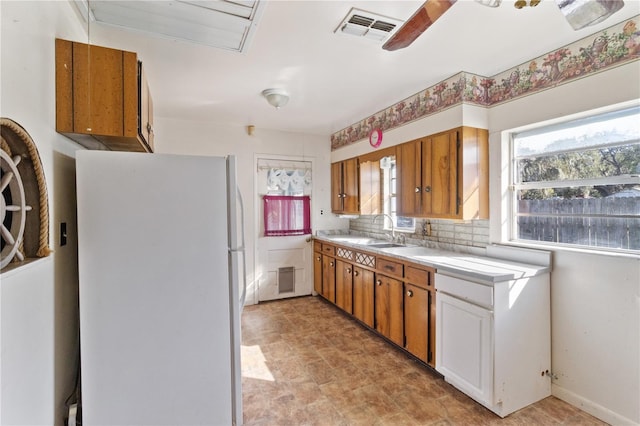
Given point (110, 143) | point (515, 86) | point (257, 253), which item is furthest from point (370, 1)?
point (257, 253)

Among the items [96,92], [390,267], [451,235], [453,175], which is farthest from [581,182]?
[96,92]

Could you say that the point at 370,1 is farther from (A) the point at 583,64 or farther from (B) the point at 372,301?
(B) the point at 372,301

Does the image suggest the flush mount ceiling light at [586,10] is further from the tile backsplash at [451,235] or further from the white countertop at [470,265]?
the tile backsplash at [451,235]

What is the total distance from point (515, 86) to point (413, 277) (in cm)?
172

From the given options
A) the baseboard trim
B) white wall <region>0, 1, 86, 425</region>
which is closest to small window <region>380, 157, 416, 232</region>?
the baseboard trim

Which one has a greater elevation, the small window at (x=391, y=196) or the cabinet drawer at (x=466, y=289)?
the small window at (x=391, y=196)

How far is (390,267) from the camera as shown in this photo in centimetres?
279

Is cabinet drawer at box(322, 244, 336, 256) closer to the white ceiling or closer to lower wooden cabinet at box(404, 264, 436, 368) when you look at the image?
lower wooden cabinet at box(404, 264, 436, 368)

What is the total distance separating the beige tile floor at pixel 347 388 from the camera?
6.29 feet

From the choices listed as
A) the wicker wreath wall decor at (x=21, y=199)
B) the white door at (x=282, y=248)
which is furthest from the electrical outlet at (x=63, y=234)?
the white door at (x=282, y=248)

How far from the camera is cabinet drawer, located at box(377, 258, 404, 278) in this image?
268 cm

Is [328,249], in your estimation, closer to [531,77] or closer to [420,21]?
[531,77]

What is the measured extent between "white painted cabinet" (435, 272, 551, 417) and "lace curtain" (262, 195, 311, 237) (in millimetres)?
2474

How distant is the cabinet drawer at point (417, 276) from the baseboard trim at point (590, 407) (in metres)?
1.09
